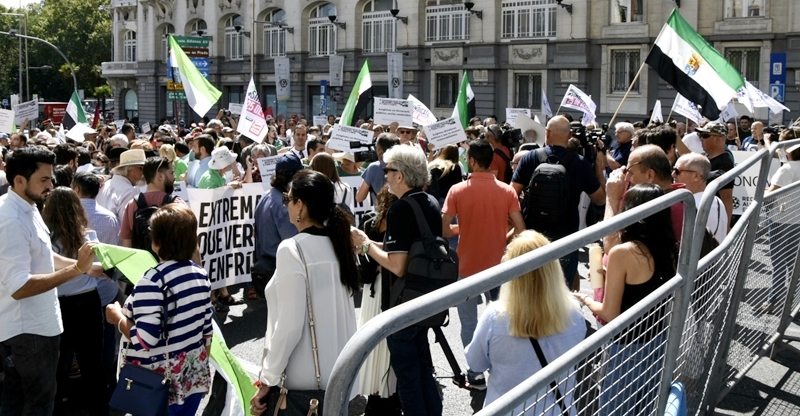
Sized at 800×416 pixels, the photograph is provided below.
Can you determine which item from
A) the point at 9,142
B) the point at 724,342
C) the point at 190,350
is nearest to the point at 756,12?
the point at 9,142

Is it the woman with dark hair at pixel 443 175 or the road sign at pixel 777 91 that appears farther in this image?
the road sign at pixel 777 91

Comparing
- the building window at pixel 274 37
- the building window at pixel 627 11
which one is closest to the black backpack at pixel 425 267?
the building window at pixel 627 11

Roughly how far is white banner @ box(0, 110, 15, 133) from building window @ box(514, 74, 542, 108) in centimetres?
2190

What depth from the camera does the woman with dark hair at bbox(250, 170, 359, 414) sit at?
3.97m

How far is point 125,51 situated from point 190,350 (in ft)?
194

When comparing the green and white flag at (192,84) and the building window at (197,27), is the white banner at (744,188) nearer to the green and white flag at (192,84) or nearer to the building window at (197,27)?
the green and white flag at (192,84)

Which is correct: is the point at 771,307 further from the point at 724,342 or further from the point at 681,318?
the point at 681,318

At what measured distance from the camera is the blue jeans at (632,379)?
2805 millimetres

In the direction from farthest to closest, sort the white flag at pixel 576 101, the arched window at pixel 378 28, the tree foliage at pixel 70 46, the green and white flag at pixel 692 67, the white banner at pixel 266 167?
1. the tree foliage at pixel 70 46
2. the arched window at pixel 378 28
3. the white flag at pixel 576 101
4. the green and white flag at pixel 692 67
5. the white banner at pixel 266 167

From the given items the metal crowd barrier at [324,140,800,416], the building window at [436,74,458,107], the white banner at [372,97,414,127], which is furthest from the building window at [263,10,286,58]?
the metal crowd barrier at [324,140,800,416]

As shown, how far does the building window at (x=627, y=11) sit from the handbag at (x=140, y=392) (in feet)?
93.0

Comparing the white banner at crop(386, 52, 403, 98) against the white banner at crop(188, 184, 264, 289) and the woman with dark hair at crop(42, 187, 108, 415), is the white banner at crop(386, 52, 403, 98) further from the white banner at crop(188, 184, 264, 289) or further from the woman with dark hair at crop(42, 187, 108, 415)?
the woman with dark hair at crop(42, 187, 108, 415)

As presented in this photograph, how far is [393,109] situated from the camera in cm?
1245

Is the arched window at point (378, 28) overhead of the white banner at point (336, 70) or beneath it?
overhead
